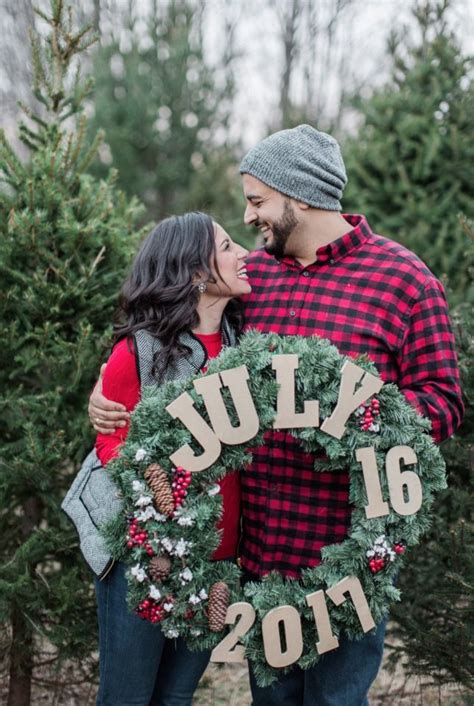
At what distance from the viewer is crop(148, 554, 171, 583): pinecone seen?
2.13 meters

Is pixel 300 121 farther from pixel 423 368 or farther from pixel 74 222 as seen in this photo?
pixel 423 368

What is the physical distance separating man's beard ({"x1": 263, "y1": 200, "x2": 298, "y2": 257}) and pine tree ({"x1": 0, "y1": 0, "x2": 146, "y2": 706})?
2.71ft

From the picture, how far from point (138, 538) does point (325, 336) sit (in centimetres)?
86

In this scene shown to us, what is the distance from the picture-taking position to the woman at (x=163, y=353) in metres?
2.30

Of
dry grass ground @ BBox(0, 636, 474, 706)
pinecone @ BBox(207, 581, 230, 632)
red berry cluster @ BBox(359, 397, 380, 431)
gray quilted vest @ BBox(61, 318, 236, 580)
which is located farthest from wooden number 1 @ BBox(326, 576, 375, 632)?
dry grass ground @ BBox(0, 636, 474, 706)

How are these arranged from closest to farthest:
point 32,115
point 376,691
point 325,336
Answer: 1. point 325,336
2. point 32,115
3. point 376,691

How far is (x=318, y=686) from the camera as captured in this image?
95.0 inches

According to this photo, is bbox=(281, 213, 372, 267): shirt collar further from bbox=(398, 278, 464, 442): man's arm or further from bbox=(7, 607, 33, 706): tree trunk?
bbox=(7, 607, 33, 706): tree trunk

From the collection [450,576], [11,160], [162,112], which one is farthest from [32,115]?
[162,112]

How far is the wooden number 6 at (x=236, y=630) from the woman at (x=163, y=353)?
0.24 metres

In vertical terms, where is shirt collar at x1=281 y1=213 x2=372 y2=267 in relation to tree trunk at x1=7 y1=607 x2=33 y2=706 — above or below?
above

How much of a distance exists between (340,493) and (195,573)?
1.78 feet

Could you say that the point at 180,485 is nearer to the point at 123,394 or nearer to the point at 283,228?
the point at 123,394

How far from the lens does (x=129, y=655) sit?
7.50ft
